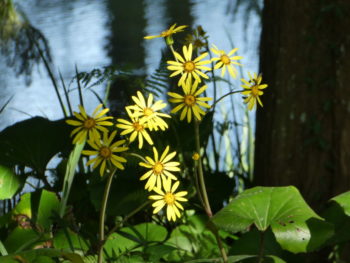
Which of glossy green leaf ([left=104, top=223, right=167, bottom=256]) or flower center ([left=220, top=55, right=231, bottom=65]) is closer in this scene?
flower center ([left=220, top=55, right=231, bottom=65])

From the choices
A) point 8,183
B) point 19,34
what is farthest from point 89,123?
point 19,34

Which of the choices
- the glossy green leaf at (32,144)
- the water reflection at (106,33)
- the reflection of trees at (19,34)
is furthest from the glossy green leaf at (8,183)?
the water reflection at (106,33)

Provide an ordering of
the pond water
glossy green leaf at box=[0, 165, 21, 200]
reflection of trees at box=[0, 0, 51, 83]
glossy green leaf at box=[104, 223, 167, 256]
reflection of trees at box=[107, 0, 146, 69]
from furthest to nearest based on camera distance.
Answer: reflection of trees at box=[107, 0, 146, 69] → the pond water → reflection of trees at box=[0, 0, 51, 83] → glossy green leaf at box=[0, 165, 21, 200] → glossy green leaf at box=[104, 223, 167, 256]

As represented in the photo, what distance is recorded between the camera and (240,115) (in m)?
2.71

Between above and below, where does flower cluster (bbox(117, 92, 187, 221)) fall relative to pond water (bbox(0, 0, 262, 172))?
above

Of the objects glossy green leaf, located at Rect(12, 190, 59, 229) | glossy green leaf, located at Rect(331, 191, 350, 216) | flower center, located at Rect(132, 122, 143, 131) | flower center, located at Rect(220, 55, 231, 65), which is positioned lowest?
glossy green leaf, located at Rect(12, 190, 59, 229)

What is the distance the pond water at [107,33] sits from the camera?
3.81m

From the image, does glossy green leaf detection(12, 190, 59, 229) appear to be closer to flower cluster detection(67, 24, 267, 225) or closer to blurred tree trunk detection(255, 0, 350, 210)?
flower cluster detection(67, 24, 267, 225)

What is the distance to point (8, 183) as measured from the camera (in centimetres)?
172

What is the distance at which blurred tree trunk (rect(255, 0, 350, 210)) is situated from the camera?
77.4 inches

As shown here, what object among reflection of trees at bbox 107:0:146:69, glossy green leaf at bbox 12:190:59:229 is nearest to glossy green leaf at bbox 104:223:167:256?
glossy green leaf at bbox 12:190:59:229

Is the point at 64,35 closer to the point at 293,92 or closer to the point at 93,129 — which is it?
the point at 293,92

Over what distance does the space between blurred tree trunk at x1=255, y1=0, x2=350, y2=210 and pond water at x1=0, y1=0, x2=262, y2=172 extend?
1289 millimetres

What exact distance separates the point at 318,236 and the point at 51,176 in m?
1.09
